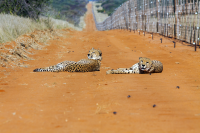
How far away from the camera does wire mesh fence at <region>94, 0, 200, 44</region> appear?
1190cm

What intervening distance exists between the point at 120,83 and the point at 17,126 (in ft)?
9.42

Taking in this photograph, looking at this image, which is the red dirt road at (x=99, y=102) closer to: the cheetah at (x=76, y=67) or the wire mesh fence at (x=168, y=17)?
the cheetah at (x=76, y=67)

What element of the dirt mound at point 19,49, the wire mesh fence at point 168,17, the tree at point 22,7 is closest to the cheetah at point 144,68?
the dirt mound at point 19,49

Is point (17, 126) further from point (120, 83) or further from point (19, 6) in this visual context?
point (19, 6)

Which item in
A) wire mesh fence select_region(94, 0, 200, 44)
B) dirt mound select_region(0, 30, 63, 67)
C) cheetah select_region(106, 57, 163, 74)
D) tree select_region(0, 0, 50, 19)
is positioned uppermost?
tree select_region(0, 0, 50, 19)

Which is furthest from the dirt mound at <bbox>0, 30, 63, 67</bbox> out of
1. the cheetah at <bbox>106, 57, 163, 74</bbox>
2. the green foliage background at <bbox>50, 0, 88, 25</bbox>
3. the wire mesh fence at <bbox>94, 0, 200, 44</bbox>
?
the green foliage background at <bbox>50, 0, 88, 25</bbox>

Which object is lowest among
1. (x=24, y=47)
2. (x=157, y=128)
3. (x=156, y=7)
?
(x=157, y=128)

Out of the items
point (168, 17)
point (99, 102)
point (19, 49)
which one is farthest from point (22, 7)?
point (99, 102)

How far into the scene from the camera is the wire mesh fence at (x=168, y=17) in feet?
39.0

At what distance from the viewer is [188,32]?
1251 centimetres

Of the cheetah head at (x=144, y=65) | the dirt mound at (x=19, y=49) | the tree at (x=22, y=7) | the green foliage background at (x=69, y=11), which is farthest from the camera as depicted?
the green foliage background at (x=69, y=11)

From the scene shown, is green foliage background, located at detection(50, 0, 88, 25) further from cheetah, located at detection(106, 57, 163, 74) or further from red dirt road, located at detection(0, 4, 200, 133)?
red dirt road, located at detection(0, 4, 200, 133)

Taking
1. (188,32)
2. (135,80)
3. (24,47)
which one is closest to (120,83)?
(135,80)

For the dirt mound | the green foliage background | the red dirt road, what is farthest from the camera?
Result: the green foliage background
